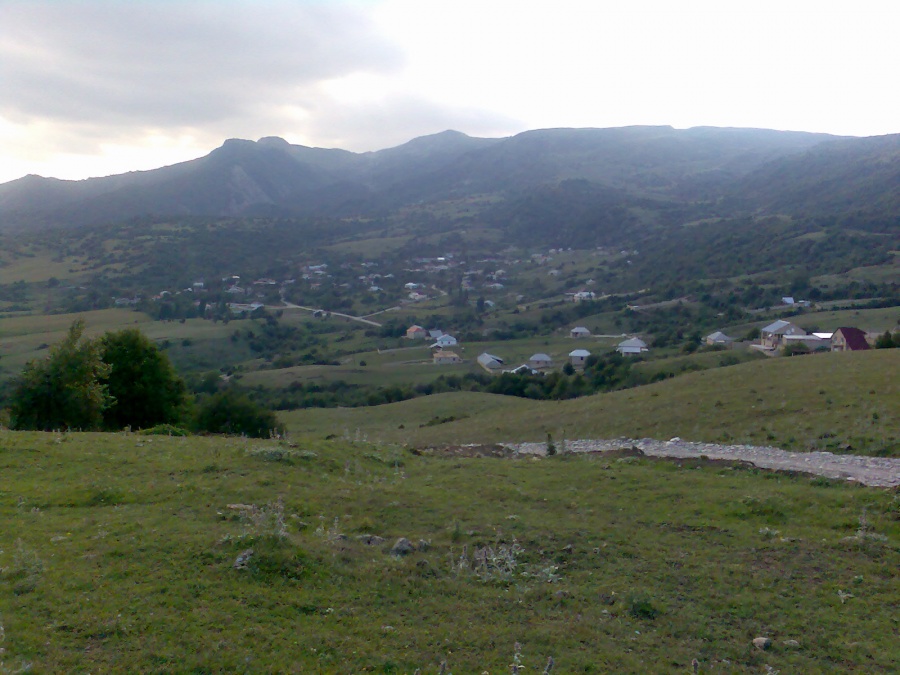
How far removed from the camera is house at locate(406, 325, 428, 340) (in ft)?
342

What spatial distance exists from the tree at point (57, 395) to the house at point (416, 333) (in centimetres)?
8096

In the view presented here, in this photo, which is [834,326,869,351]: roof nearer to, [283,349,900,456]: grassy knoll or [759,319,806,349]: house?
[759,319,806,349]: house

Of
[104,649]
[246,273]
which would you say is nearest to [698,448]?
[104,649]

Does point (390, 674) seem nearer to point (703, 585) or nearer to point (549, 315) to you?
point (703, 585)

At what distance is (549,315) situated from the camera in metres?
113

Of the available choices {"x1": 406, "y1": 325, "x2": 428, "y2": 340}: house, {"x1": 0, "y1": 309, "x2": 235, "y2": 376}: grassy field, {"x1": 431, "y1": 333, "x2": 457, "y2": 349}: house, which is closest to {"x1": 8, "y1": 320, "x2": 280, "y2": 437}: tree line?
{"x1": 0, "y1": 309, "x2": 235, "y2": 376}: grassy field

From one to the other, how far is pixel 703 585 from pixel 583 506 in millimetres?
4093

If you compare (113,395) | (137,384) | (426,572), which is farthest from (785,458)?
(113,395)

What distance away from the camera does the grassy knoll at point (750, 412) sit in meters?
20.1

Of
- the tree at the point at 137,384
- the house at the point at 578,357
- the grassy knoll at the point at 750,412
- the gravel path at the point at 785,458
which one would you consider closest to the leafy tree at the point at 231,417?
Result: the tree at the point at 137,384

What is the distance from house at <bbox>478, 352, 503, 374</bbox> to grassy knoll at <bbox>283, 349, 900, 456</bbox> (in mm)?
37264

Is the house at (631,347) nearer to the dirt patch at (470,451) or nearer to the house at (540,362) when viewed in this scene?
the house at (540,362)

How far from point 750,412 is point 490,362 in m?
54.7

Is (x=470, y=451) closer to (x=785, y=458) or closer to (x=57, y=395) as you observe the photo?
(x=785, y=458)
